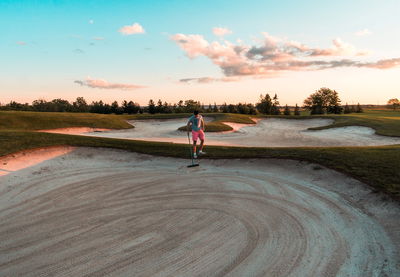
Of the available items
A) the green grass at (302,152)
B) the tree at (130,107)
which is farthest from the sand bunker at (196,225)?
the tree at (130,107)

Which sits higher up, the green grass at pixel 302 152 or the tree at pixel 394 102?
the tree at pixel 394 102

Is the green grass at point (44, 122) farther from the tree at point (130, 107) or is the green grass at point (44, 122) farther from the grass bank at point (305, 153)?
the tree at point (130, 107)

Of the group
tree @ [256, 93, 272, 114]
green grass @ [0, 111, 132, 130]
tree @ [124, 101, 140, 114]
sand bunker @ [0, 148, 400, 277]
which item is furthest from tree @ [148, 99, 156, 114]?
sand bunker @ [0, 148, 400, 277]

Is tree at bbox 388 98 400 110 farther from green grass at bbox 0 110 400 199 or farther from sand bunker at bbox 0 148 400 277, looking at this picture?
sand bunker at bbox 0 148 400 277

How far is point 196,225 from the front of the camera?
21.0ft

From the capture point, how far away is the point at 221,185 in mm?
9453

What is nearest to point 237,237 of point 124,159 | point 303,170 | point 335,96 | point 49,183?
point 303,170

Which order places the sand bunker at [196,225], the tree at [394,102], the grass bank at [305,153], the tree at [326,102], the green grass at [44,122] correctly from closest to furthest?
the sand bunker at [196,225] < the grass bank at [305,153] < the green grass at [44,122] < the tree at [326,102] < the tree at [394,102]

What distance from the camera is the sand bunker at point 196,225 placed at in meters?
4.91

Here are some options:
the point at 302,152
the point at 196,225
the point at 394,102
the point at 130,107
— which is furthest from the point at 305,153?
the point at 394,102

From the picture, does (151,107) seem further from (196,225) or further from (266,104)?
(196,225)

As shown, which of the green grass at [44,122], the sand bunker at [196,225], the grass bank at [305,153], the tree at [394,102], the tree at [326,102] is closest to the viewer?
the sand bunker at [196,225]

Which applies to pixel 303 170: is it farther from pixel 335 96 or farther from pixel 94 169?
pixel 335 96

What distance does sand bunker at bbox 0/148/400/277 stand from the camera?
4910mm
